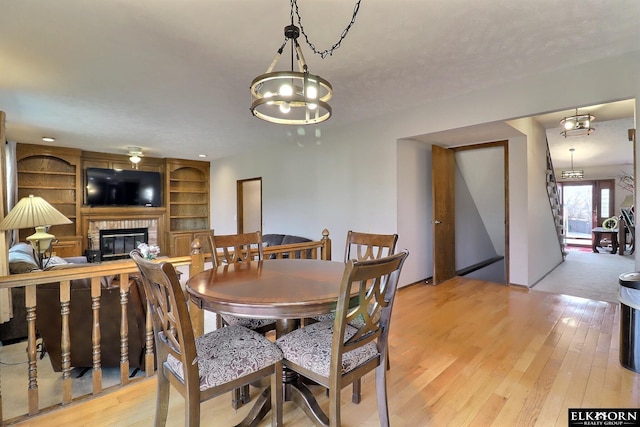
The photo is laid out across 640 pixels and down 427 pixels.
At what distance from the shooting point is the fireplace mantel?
21.0 feet

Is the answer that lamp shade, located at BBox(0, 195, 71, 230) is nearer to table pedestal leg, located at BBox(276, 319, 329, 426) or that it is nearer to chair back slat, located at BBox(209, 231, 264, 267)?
chair back slat, located at BBox(209, 231, 264, 267)

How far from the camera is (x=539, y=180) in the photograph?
479 centimetres

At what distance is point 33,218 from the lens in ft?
9.25

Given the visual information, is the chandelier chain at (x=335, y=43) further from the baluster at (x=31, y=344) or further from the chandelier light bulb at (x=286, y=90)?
the baluster at (x=31, y=344)

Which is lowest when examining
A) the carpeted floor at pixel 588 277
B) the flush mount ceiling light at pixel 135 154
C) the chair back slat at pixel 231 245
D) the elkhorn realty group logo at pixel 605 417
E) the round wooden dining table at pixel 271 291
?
the elkhorn realty group logo at pixel 605 417

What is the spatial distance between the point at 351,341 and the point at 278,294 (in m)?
0.40

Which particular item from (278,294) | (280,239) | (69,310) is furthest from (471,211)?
(69,310)

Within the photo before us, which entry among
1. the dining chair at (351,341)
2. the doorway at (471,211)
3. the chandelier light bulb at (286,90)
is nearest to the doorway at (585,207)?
the doorway at (471,211)

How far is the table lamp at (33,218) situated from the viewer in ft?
8.89

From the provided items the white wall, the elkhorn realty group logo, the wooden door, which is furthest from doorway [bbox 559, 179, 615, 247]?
the elkhorn realty group logo

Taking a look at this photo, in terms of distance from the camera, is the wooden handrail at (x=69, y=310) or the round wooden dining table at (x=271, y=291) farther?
the wooden handrail at (x=69, y=310)

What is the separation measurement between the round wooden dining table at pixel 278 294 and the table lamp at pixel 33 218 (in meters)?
2.05

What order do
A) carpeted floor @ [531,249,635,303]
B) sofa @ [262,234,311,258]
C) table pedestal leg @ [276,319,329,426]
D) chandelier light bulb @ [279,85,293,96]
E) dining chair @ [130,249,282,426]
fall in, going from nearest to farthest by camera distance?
1. dining chair @ [130,249,282,426]
2. table pedestal leg @ [276,319,329,426]
3. chandelier light bulb @ [279,85,293,96]
4. carpeted floor @ [531,249,635,303]
5. sofa @ [262,234,311,258]

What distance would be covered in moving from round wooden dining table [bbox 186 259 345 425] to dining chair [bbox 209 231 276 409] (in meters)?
0.16
